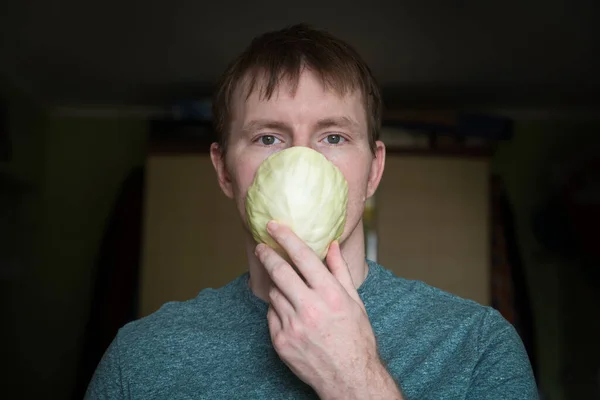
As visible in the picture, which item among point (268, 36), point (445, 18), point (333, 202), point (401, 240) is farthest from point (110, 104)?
point (333, 202)

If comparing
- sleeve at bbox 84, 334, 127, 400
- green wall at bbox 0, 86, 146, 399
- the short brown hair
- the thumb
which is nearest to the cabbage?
the thumb

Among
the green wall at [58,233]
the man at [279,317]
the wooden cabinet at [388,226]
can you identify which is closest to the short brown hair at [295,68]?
the man at [279,317]

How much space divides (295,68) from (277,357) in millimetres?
639

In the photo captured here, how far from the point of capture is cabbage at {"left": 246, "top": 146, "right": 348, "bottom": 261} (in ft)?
3.61

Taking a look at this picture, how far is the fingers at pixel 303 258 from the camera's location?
1.02m

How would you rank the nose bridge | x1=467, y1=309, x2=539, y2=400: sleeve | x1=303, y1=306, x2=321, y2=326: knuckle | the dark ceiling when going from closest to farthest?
x1=303, y1=306, x2=321, y2=326: knuckle
x1=467, y1=309, x2=539, y2=400: sleeve
the nose bridge
the dark ceiling

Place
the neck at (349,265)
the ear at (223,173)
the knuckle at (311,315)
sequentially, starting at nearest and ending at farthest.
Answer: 1. the knuckle at (311,315)
2. the neck at (349,265)
3. the ear at (223,173)

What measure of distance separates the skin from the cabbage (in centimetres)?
4

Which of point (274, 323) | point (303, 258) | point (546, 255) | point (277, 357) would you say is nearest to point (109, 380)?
point (277, 357)

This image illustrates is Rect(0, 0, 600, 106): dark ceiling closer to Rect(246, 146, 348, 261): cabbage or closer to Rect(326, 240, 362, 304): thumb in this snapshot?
Rect(246, 146, 348, 261): cabbage

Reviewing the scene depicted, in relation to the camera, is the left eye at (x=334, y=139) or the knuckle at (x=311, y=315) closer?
the knuckle at (x=311, y=315)

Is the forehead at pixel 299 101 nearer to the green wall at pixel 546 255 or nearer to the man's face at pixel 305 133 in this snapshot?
the man's face at pixel 305 133

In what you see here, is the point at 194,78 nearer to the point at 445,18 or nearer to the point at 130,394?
the point at 445,18

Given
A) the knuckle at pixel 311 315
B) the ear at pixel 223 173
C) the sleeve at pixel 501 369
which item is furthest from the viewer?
the ear at pixel 223 173
